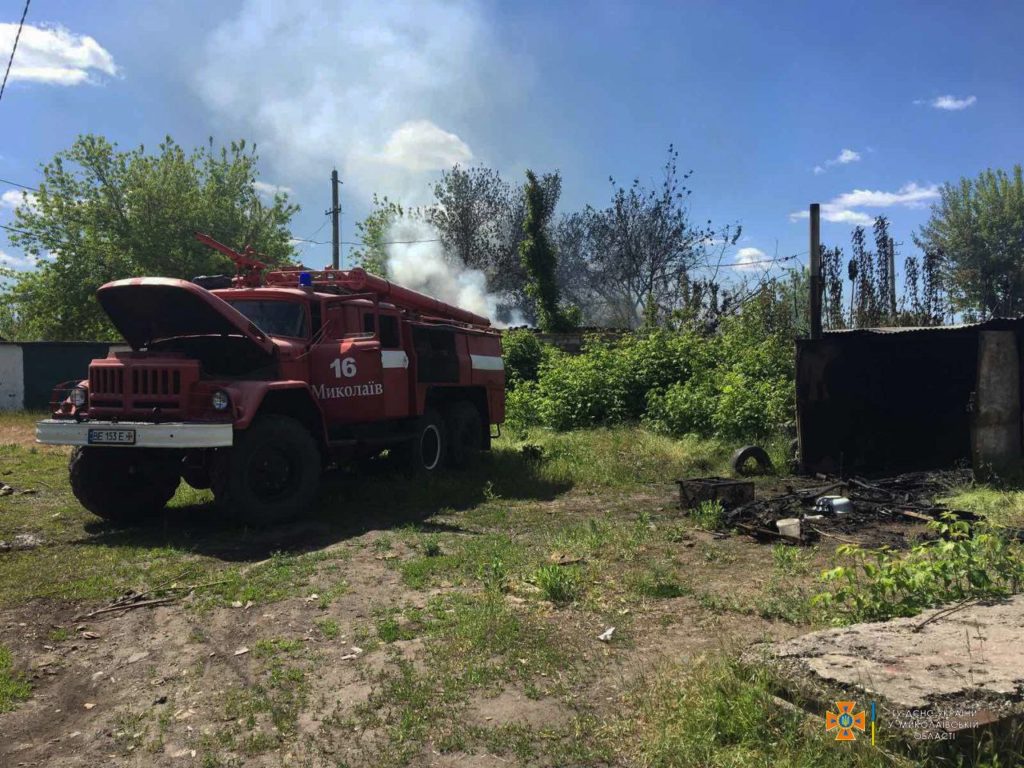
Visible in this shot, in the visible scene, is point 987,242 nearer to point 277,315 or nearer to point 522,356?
point 522,356

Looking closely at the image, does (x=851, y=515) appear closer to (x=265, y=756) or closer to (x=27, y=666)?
(x=265, y=756)

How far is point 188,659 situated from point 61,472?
27.2 feet

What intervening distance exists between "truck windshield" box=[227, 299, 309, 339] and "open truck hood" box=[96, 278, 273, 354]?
0.77 meters

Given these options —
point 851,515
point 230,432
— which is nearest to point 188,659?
point 230,432

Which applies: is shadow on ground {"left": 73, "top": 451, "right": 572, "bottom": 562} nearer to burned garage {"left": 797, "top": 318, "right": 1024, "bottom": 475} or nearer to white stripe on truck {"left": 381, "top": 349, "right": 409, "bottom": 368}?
white stripe on truck {"left": 381, "top": 349, "right": 409, "bottom": 368}

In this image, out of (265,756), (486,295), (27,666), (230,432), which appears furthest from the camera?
(486,295)

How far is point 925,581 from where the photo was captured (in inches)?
163

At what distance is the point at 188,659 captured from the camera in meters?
4.17

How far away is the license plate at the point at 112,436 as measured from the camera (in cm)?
652

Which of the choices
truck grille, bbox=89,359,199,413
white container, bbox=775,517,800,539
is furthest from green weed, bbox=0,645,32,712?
white container, bbox=775,517,800,539

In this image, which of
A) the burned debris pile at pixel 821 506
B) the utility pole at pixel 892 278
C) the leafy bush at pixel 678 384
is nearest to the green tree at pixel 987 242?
the utility pole at pixel 892 278

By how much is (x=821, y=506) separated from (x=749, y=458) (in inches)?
130

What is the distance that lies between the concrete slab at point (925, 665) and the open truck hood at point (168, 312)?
18.4 feet

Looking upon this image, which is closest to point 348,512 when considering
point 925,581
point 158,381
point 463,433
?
point 158,381
